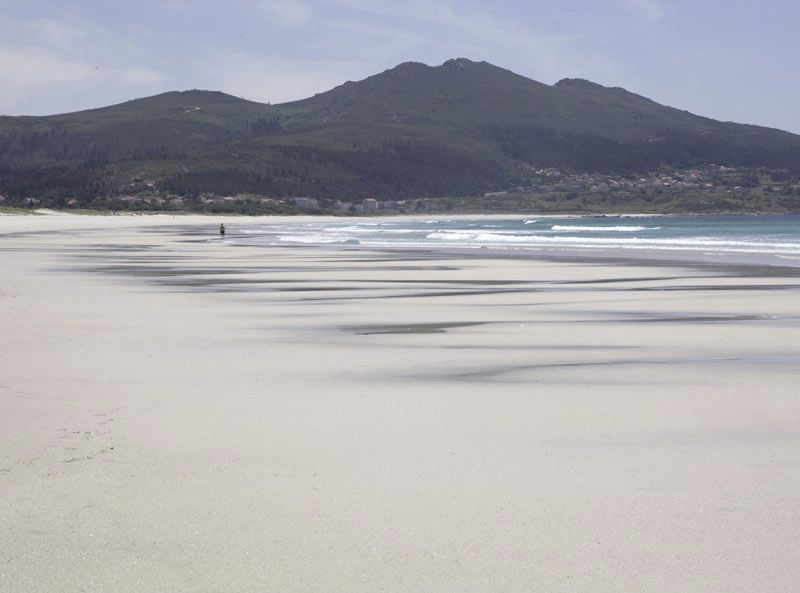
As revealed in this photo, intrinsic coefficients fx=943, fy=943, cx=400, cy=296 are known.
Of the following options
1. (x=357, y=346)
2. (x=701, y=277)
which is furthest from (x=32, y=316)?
(x=701, y=277)

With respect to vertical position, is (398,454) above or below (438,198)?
above

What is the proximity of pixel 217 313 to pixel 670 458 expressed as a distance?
9.08 metres

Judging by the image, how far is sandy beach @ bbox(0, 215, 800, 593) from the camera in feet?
13.3

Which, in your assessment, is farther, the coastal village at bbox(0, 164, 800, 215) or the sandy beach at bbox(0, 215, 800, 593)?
the coastal village at bbox(0, 164, 800, 215)

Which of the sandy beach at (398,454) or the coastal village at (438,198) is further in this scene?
the coastal village at (438,198)

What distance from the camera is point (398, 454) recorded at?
570cm

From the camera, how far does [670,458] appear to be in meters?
5.59

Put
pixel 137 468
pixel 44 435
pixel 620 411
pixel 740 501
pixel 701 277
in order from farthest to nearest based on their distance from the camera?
pixel 701 277, pixel 620 411, pixel 44 435, pixel 137 468, pixel 740 501

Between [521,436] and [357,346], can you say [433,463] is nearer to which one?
[521,436]

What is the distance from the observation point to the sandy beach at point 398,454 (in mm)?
4051

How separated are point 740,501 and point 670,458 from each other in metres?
0.85

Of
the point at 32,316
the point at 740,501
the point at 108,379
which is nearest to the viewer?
the point at 740,501

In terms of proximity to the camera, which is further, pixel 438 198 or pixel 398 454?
pixel 438 198

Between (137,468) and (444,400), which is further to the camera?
(444,400)
